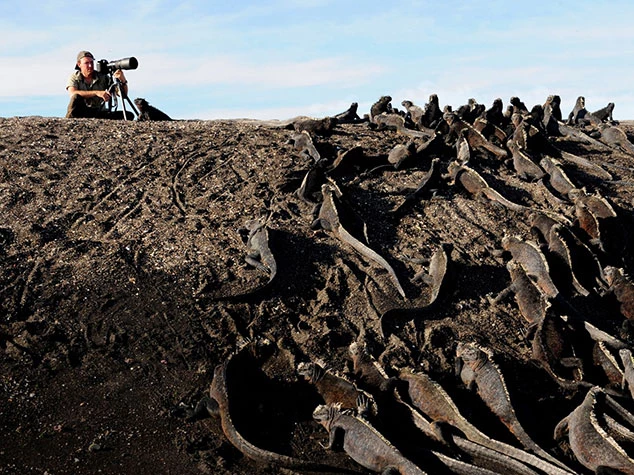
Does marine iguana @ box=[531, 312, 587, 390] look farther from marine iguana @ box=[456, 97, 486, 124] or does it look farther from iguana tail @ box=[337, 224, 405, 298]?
marine iguana @ box=[456, 97, 486, 124]

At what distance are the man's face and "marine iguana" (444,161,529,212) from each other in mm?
8105

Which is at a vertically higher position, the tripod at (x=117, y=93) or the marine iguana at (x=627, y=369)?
the tripod at (x=117, y=93)

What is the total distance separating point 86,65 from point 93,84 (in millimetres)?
801

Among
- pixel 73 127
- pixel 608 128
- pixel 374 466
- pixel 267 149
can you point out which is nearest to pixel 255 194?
pixel 267 149

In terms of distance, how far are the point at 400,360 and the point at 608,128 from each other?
12.6 m

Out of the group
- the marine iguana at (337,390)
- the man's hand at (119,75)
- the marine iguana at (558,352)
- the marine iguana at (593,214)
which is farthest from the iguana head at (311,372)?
the man's hand at (119,75)

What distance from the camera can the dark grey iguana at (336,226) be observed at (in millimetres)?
9172

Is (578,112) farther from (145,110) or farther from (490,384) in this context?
(490,384)

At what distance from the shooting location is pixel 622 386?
745cm

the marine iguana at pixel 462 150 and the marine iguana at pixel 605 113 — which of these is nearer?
the marine iguana at pixel 462 150

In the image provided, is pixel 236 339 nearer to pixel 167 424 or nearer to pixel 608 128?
pixel 167 424

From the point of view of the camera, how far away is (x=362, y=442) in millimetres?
6035

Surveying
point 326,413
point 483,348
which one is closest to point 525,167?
point 483,348

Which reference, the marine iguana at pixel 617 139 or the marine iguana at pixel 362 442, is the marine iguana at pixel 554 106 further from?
the marine iguana at pixel 362 442
